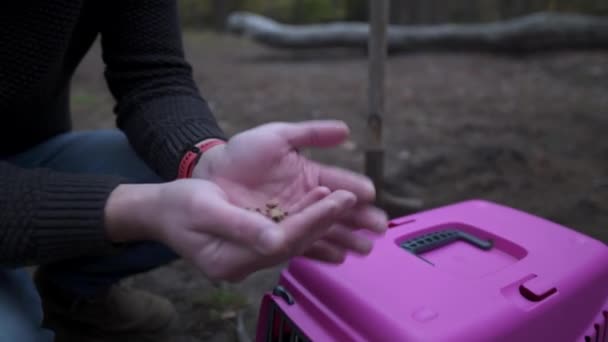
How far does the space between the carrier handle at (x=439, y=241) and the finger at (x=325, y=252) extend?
0.98 feet

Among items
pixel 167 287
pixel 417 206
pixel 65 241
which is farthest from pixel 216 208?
pixel 417 206

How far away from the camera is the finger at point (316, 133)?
783mm

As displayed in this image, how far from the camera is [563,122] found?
3.04m

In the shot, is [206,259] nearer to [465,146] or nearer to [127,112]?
[127,112]

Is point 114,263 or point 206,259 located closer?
point 206,259

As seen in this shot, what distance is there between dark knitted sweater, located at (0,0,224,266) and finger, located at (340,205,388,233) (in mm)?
378

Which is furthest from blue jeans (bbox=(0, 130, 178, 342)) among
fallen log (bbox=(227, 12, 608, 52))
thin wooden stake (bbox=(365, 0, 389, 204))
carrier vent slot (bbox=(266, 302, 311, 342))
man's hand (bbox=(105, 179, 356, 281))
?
fallen log (bbox=(227, 12, 608, 52))

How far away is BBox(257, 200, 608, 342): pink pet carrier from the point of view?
829mm

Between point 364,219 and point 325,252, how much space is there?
77mm

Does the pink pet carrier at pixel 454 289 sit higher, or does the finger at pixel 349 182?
the finger at pixel 349 182

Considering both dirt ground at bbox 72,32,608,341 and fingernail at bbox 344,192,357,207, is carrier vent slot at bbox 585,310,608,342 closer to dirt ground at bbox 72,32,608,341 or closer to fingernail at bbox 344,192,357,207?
fingernail at bbox 344,192,357,207

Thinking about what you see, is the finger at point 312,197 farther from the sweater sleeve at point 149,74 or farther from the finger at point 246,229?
the sweater sleeve at point 149,74

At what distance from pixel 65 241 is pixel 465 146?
2.23 m

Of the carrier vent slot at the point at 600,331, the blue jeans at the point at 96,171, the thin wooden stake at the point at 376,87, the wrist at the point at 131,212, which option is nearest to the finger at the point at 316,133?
the wrist at the point at 131,212
